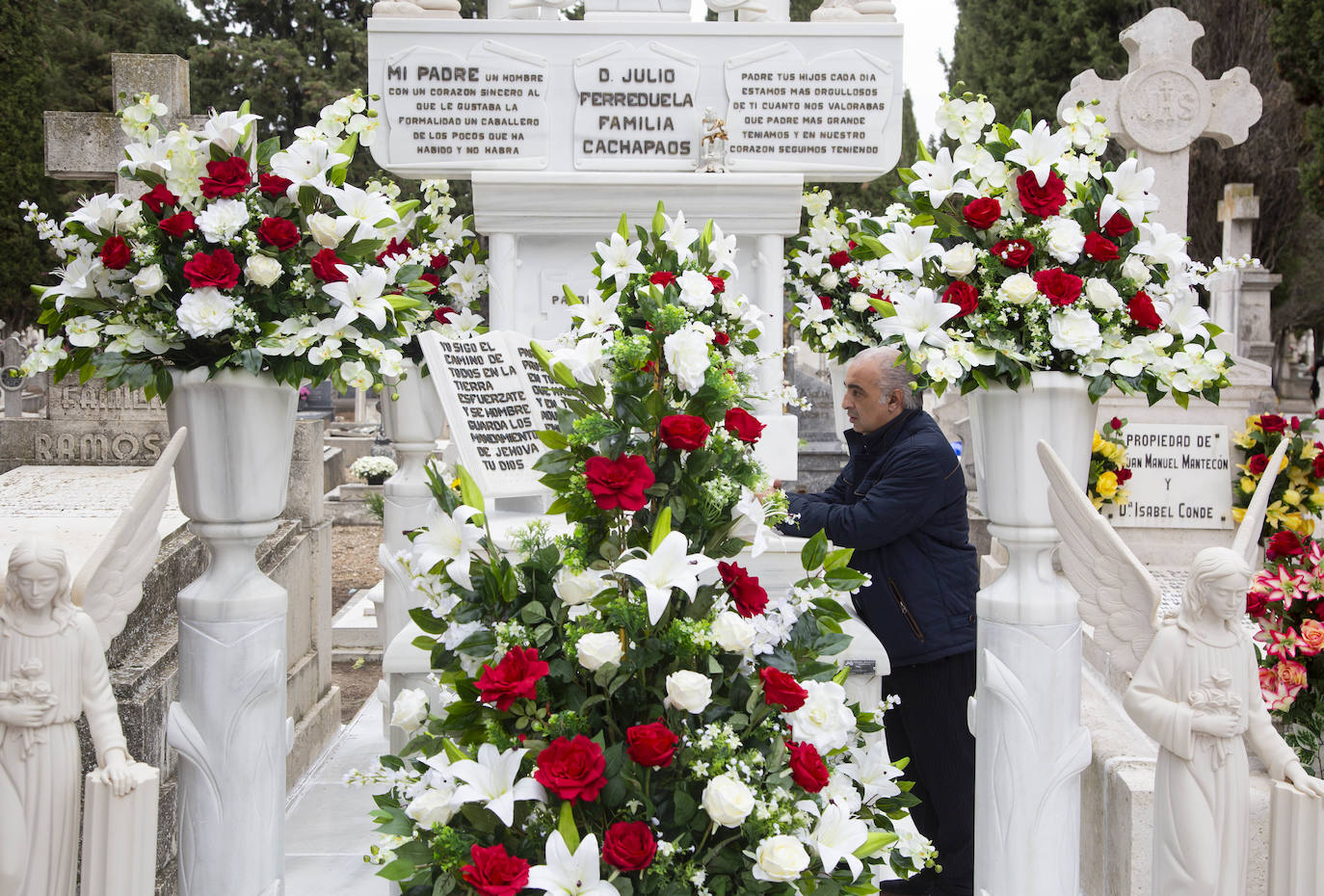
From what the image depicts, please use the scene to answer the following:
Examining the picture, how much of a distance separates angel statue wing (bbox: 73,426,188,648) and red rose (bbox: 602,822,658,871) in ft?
4.60

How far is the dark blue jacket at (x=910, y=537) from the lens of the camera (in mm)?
3865

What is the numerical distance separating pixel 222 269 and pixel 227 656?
1.04 m

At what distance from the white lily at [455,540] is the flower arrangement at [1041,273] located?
1295mm

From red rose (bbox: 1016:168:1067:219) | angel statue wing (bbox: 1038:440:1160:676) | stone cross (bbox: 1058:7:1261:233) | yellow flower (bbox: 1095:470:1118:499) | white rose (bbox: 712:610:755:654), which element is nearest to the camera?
white rose (bbox: 712:610:755:654)

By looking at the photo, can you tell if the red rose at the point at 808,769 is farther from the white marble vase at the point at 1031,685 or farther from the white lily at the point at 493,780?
the white marble vase at the point at 1031,685

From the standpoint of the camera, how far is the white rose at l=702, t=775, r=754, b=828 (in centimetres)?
212

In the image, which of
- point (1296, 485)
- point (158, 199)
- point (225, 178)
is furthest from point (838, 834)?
point (1296, 485)

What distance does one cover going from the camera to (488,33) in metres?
4.61

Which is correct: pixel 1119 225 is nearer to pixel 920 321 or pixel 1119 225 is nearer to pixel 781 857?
pixel 920 321

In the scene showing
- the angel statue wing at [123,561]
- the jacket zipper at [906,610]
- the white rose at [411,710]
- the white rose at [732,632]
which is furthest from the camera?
the jacket zipper at [906,610]

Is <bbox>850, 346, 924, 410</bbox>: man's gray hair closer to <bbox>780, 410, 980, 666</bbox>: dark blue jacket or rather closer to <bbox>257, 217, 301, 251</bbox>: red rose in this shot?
<bbox>780, 410, 980, 666</bbox>: dark blue jacket

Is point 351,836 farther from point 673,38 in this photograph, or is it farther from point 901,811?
point 673,38

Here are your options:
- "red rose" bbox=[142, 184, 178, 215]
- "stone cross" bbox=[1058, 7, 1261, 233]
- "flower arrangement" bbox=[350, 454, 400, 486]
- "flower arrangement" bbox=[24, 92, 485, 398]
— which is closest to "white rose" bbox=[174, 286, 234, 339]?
"flower arrangement" bbox=[24, 92, 485, 398]

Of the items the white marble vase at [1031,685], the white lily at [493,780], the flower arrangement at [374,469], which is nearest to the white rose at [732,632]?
the white lily at [493,780]
